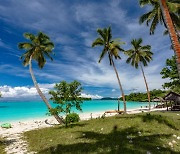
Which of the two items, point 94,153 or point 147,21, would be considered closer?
point 94,153

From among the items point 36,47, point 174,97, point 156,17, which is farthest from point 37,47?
point 174,97

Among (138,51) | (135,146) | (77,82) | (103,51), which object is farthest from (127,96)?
(135,146)

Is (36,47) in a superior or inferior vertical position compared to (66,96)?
superior

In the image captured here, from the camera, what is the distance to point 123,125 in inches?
763

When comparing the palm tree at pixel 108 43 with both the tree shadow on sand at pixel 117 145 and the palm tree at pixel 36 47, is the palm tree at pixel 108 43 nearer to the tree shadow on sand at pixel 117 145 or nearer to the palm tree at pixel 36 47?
the palm tree at pixel 36 47

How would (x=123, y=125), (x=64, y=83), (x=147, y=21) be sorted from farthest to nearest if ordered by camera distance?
(x=147, y=21) < (x=64, y=83) < (x=123, y=125)

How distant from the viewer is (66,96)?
23734 millimetres

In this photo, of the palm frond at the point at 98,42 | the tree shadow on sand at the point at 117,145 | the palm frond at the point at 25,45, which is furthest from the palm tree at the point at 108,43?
the tree shadow on sand at the point at 117,145

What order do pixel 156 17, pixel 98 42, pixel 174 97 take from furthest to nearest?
pixel 174 97, pixel 98 42, pixel 156 17

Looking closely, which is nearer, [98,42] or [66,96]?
[66,96]

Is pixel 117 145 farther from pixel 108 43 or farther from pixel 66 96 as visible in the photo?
pixel 108 43

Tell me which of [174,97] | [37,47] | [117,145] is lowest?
[117,145]

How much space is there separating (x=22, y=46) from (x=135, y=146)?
28.4 m

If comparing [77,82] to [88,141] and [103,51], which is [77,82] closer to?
[88,141]
